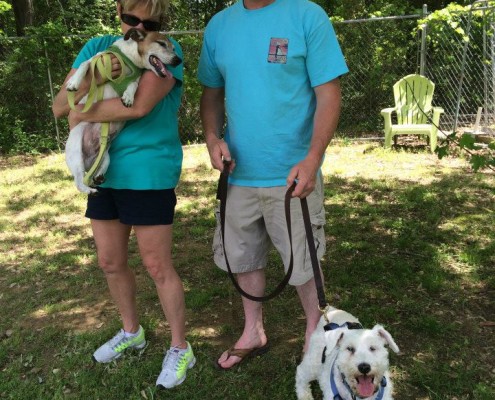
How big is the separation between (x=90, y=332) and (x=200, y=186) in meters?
3.42

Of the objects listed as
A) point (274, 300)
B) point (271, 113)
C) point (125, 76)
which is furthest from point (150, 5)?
point (274, 300)

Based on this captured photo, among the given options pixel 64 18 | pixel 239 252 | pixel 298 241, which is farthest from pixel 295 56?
pixel 64 18

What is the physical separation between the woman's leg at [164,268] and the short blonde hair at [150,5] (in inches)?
41.4

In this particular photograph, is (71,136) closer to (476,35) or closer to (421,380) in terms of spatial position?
(421,380)

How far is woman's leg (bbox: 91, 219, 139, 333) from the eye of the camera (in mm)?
2588

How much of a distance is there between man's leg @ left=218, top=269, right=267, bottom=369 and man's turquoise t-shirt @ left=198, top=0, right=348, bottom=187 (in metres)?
0.64

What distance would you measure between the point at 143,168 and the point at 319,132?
0.88 m

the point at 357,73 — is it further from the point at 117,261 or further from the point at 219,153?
the point at 117,261

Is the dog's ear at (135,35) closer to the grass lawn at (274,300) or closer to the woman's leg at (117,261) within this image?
the woman's leg at (117,261)

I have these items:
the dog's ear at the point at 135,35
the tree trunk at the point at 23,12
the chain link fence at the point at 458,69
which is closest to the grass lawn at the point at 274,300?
the dog's ear at the point at 135,35

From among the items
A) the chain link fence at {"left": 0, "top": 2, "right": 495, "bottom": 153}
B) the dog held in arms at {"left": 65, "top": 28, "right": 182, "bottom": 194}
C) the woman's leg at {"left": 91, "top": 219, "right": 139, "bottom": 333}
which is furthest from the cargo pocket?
the chain link fence at {"left": 0, "top": 2, "right": 495, "bottom": 153}

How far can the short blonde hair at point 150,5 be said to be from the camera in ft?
7.37

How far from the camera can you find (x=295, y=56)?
2.23 meters

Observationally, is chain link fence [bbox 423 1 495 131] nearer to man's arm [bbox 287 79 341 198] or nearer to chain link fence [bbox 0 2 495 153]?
chain link fence [bbox 0 2 495 153]
